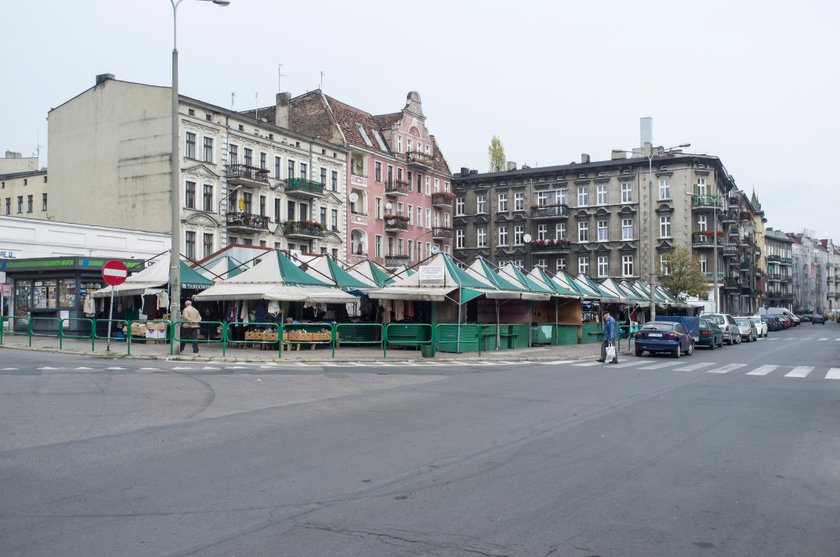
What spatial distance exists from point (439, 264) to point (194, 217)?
850 inches

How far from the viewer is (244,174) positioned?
4794 centimetres

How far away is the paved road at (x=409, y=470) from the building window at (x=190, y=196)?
96.5ft

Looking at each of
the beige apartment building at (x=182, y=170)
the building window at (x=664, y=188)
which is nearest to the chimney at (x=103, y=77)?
the beige apartment building at (x=182, y=170)

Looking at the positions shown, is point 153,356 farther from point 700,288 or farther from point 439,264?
point 700,288

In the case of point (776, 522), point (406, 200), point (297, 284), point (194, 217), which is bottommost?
point (776, 522)

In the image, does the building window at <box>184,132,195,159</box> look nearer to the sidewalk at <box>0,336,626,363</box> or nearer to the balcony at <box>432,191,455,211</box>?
the sidewalk at <box>0,336,626,363</box>

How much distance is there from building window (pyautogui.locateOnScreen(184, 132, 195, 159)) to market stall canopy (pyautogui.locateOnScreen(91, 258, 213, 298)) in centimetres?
1373

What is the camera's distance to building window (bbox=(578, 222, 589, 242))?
74062mm

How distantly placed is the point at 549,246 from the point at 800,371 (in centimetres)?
5155

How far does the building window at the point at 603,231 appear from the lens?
72.9 meters

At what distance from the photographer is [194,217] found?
45.2 metres

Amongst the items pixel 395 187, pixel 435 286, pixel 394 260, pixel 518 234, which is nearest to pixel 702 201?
pixel 518 234

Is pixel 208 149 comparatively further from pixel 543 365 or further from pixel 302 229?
pixel 543 365

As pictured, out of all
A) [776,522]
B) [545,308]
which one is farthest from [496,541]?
[545,308]
